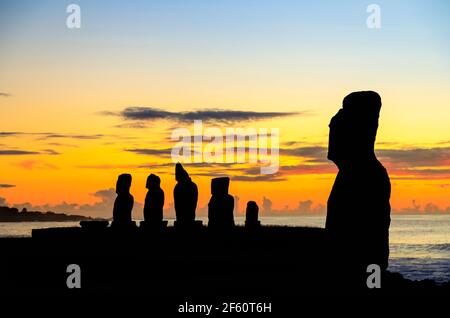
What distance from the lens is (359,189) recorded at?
1250 cm

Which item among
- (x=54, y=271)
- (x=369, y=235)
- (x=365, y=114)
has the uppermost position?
(x=365, y=114)

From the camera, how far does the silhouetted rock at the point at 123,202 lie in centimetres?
3303

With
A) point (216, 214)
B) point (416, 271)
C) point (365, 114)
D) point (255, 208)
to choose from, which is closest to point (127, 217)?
point (216, 214)

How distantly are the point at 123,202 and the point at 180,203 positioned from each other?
131 inches

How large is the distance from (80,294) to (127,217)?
17025 millimetres

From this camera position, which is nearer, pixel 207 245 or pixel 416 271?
pixel 207 245

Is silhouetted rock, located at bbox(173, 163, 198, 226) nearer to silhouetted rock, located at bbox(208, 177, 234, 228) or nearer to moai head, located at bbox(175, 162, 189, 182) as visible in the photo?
moai head, located at bbox(175, 162, 189, 182)

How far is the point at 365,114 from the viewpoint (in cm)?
1286

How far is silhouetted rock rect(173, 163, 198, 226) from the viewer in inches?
1240

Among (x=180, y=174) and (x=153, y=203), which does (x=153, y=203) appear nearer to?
(x=153, y=203)

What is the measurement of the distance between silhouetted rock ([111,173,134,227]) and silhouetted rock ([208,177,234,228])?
4.22 m
